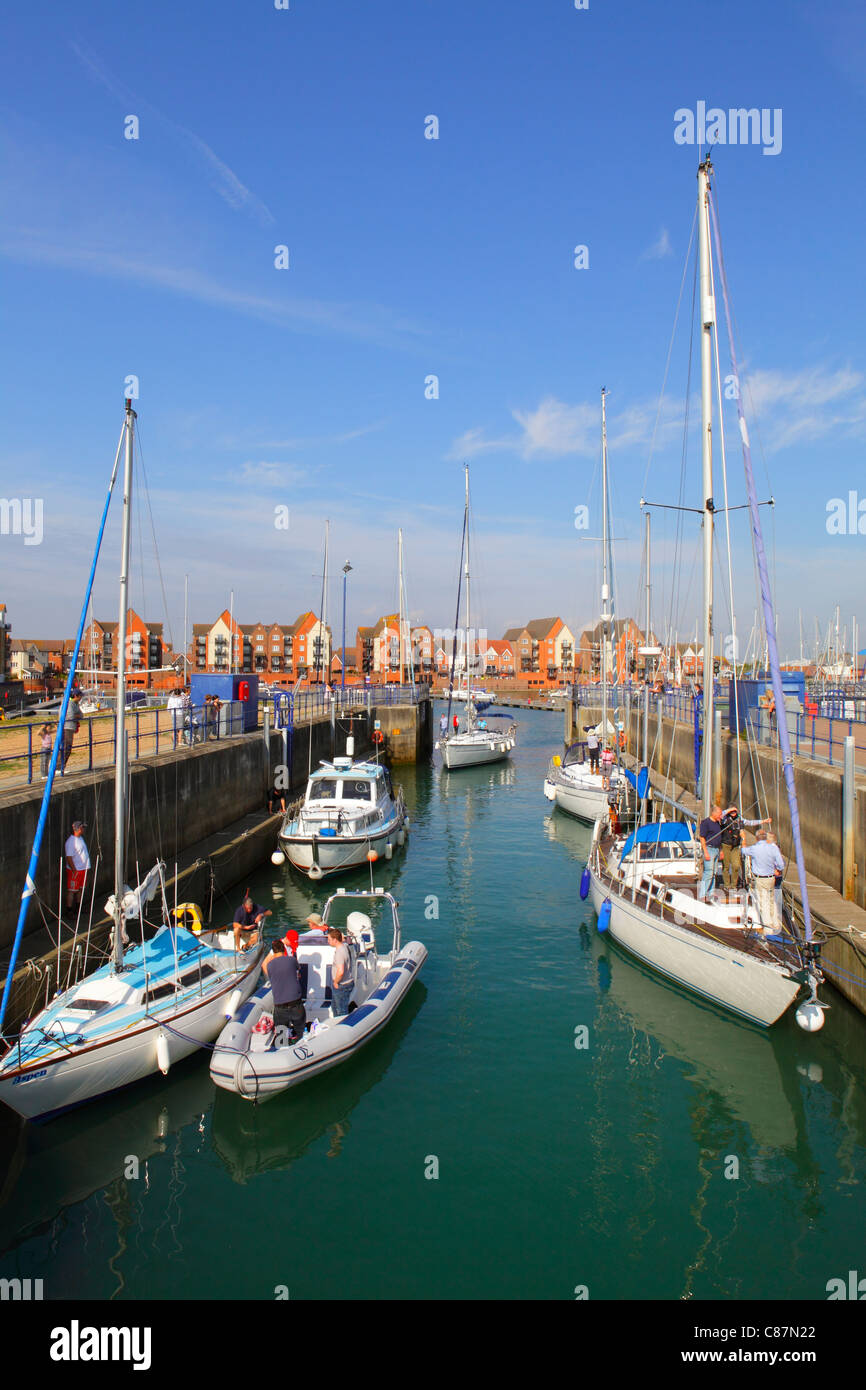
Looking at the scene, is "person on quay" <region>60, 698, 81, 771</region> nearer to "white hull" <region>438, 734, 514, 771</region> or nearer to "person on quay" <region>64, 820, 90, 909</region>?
"person on quay" <region>64, 820, 90, 909</region>

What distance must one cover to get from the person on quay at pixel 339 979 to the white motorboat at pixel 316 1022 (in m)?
0.19

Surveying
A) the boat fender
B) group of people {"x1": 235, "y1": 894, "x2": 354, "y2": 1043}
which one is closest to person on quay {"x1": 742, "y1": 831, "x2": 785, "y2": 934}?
the boat fender

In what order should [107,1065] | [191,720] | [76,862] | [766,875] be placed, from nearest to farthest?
[107,1065], [766,875], [76,862], [191,720]

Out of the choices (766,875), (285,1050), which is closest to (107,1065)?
(285,1050)

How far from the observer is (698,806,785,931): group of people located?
13812 millimetres

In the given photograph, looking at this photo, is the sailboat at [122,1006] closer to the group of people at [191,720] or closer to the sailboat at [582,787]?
the group of people at [191,720]

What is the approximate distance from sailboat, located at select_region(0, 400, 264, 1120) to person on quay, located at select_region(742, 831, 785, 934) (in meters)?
8.80

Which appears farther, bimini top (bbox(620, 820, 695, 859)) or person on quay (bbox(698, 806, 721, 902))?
bimini top (bbox(620, 820, 695, 859))

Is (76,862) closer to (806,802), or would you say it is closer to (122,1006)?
(122,1006)

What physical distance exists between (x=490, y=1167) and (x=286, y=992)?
3561 millimetres

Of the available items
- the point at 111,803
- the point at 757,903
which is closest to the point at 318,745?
the point at 111,803

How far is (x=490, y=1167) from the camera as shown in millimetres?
10008
